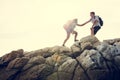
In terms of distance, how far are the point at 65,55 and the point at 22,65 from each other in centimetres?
494

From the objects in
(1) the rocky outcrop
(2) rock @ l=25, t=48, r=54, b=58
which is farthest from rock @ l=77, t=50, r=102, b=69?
(2) rock @ l=25, t=48, r=54, b=58

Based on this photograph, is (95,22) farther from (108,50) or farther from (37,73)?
(37,73)

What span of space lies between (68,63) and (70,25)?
6351 millimetres

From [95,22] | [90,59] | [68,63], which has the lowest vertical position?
[68,63]

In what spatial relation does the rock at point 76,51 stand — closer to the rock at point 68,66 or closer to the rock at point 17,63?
the rock at point 68,66

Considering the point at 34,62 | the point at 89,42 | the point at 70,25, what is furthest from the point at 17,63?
the point at 89,42

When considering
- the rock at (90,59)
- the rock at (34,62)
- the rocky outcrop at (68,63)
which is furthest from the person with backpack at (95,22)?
the rock at (34,62)

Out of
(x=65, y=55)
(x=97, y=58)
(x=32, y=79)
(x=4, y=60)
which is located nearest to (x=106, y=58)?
(x=97, y=58)

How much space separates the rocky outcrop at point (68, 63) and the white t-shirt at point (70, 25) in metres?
2.16

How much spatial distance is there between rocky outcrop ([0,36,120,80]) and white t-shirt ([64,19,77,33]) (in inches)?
85.2

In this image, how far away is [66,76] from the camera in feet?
102

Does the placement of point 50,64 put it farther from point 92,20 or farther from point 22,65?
point 92,20

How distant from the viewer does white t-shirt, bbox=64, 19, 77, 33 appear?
119ft

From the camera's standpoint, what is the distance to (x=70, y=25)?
3644 centimetres
